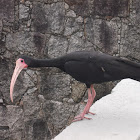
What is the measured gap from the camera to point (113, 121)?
1.55m

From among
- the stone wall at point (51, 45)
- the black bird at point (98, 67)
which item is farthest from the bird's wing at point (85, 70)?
the stone wall at point (51, 45)

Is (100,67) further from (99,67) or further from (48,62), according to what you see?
(48,62)

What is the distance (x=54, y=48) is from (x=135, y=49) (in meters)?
0.90

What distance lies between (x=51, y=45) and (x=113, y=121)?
1715mm

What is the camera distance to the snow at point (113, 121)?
137 centimetres

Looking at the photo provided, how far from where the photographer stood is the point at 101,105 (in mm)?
1826

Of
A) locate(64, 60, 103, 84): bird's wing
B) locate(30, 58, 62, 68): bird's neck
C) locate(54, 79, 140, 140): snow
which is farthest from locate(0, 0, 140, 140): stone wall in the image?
locate(64, 60, 103, 84): bird's wing

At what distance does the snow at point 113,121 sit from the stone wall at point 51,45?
1079 mm

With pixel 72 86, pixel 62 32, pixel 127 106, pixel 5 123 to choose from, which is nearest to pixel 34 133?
pixel 5 123

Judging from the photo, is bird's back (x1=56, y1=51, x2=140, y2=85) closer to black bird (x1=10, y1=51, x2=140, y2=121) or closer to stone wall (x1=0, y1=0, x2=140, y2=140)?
black bird (x1=10, y1=51, x2=140, y2=121)

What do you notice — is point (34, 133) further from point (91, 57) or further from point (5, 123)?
point (91, 57)

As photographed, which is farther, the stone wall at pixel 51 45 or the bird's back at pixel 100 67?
the stone wall at pixel 51 45

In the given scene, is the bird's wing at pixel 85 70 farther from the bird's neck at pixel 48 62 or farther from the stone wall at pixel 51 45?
the stone wall at pixel 51 45

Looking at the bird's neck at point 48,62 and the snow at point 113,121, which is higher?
the bird's neck at point 48,62
